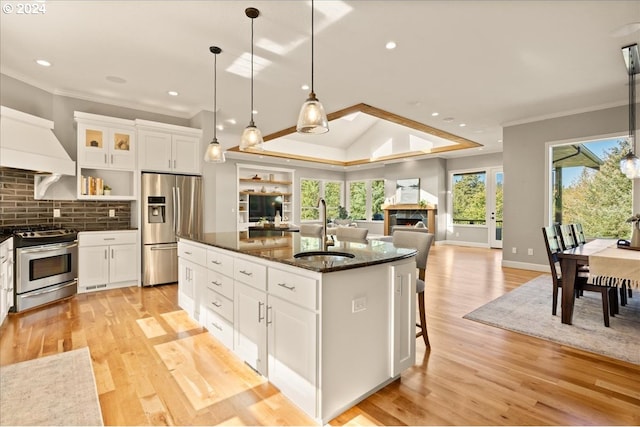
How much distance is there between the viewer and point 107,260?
437cm

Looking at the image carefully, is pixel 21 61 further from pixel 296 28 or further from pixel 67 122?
pixel 296 28

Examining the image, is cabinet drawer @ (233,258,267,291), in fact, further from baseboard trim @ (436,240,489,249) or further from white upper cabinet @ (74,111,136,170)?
baseboard trim @ (436,240,489,249)

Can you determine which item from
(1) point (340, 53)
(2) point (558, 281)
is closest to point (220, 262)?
(1) point (340, 53)

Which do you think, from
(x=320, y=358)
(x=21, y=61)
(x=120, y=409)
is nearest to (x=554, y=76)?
(x=320, y=358)

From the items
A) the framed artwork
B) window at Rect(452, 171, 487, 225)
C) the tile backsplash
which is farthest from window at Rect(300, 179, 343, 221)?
the tile backsplash

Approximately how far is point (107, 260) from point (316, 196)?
7814mm

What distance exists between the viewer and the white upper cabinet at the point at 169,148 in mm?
4656

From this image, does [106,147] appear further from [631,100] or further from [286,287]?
[631,100]

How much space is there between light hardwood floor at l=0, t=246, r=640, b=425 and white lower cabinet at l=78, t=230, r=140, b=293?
0.82 metres

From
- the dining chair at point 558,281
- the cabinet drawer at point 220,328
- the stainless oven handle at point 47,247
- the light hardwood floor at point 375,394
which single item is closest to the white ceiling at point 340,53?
the dining chair at point 558,281

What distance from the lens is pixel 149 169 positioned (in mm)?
4695

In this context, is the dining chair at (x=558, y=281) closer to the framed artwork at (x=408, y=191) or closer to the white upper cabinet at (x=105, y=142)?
the white upper cabinet at (x=105, y=142)

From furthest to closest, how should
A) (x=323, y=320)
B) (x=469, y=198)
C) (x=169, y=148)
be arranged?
(x=469, y=198) < (x=169, y=148) < (x=323, y=320)

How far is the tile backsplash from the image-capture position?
150 inches
